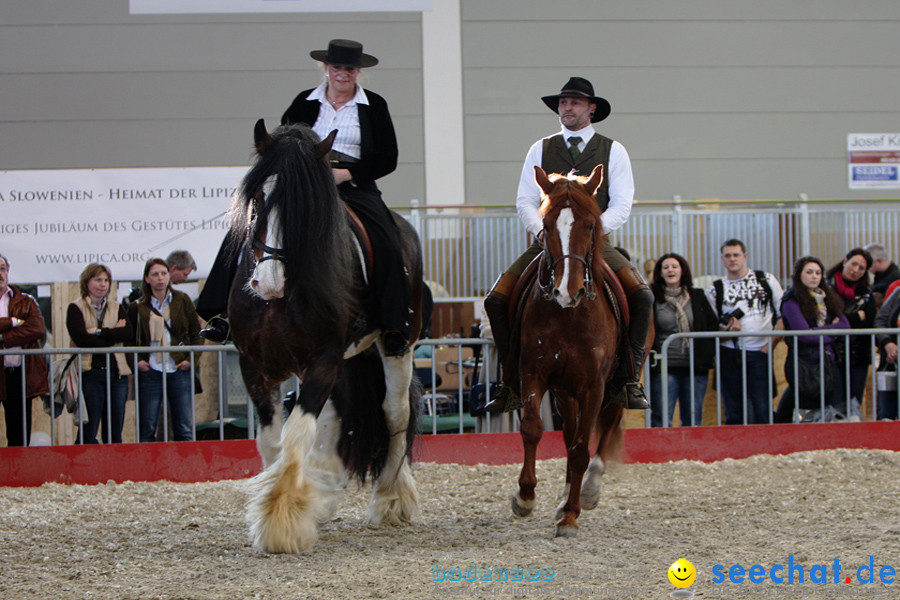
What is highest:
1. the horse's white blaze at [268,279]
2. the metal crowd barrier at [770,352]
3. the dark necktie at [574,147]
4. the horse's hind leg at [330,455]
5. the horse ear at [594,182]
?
the dark necktie at [574,147]

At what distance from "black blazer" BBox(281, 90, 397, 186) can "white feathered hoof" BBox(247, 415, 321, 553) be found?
5.53ft

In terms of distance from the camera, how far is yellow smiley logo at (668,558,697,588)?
137 inches

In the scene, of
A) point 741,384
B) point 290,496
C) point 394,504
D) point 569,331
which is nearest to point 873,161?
point 741,384

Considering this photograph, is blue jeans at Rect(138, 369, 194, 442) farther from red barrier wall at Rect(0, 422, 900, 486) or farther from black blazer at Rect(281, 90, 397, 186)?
black blazer at Rect(281, 90, 397, 186)

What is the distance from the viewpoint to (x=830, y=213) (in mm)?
10141

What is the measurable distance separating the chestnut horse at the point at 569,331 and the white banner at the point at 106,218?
14.2 feet

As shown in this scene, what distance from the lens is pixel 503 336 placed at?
559cm

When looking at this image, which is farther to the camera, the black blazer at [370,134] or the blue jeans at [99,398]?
the blue jeans at [99,398]

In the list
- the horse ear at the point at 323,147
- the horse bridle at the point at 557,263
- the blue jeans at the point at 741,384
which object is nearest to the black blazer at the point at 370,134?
the horse ear at the point at 323,147

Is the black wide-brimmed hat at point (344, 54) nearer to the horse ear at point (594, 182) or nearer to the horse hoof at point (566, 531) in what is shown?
the horse ear at point (594, 182)

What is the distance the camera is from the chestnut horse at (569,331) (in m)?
4.72

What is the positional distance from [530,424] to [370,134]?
1.92 m

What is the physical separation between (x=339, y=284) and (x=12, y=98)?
7599mm

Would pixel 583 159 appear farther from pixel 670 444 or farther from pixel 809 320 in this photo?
pixel 809 320
